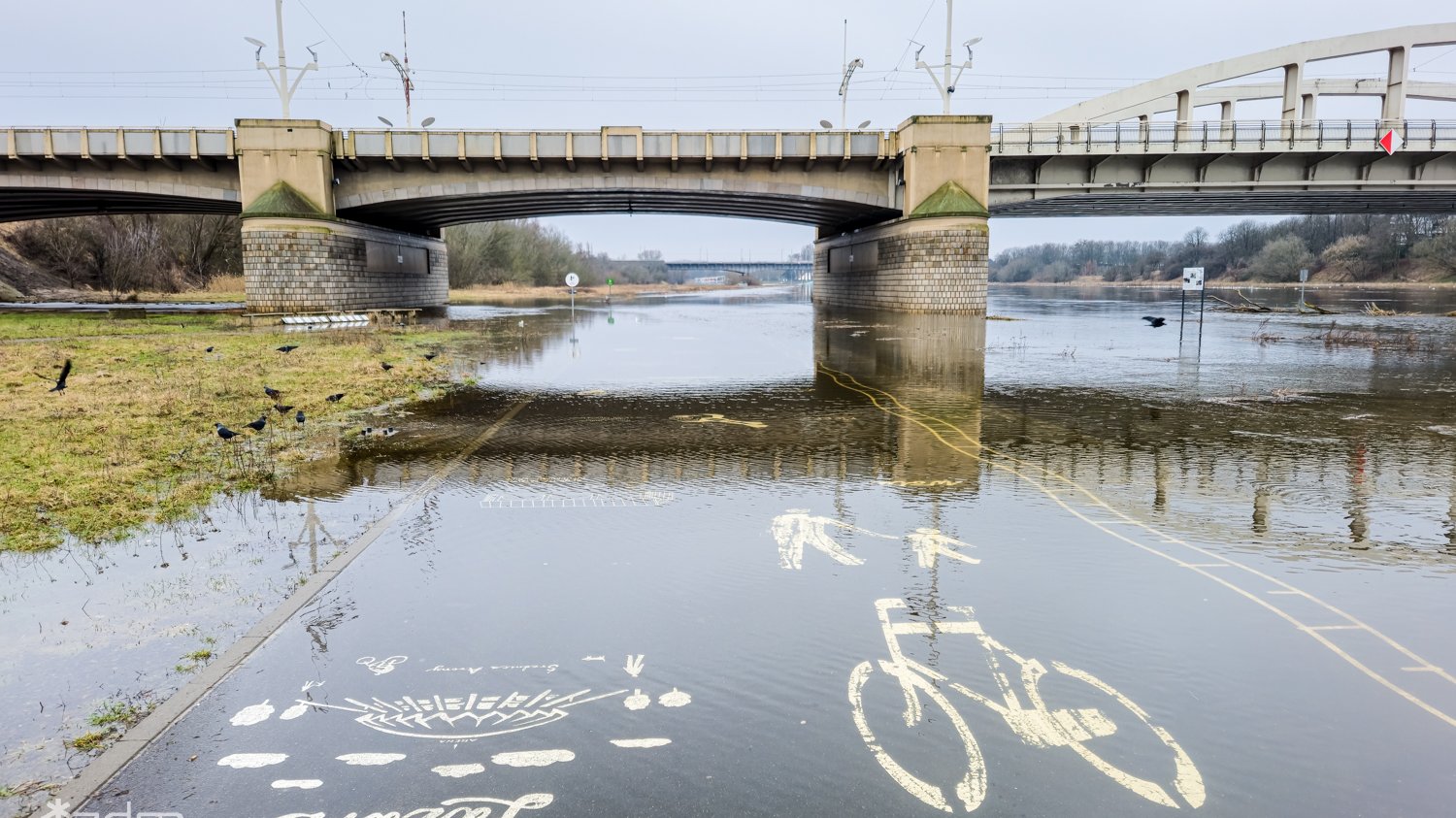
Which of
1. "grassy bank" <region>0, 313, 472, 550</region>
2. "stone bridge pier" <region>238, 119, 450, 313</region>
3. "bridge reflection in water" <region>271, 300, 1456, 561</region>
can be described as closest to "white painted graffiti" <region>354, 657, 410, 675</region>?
"grassy bank" <region>0, 313, 472, 550</region>

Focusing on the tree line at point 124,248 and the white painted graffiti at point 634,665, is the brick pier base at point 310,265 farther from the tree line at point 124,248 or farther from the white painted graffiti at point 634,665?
the white painted graffiti at point 634,665

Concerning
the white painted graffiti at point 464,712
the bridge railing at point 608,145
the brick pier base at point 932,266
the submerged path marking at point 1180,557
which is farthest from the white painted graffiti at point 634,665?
the bridge railing at point 608,145

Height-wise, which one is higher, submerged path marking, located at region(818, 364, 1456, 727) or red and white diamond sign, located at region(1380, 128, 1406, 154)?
red and white diamond sign, located at region(1380, 128, 1406, 154)

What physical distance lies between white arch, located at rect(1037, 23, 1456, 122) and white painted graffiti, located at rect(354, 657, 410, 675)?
66.1 meters

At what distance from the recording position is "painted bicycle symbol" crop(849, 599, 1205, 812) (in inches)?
142

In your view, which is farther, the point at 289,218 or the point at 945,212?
the point at 289,218

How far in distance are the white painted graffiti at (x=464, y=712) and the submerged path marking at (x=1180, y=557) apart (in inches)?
155

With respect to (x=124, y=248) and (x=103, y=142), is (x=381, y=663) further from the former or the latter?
(x=124, y=248)

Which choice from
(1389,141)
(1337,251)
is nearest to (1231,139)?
(1389,141)

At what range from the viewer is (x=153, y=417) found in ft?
39.2

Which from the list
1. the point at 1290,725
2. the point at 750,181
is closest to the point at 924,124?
the point at 750,181

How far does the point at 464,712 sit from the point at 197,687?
1421 millimetres

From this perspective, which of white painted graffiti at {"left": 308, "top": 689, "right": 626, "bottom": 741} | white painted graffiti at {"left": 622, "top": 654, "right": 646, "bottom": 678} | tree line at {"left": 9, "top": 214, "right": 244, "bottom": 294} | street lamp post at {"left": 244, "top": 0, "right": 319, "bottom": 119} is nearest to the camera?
white painted graffiti at {"left": 308, "top": 689, "right": 626, "bottom": 741}

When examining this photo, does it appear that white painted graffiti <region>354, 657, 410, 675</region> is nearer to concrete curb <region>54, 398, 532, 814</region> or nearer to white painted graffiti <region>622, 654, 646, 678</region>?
concrete curb <region>54, 398, 532, 814</region>
